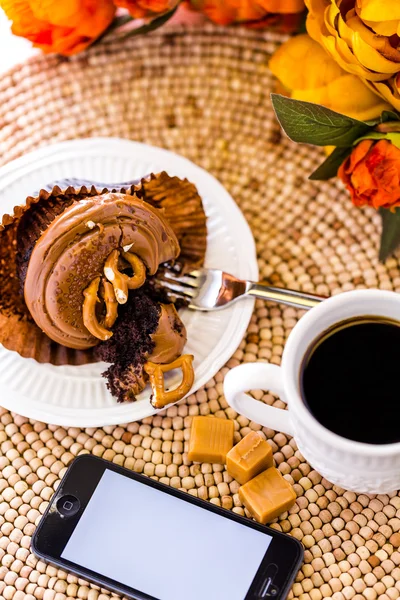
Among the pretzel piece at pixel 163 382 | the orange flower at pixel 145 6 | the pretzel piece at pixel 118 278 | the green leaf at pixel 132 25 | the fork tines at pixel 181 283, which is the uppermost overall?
the orange flower at pixel 145 6

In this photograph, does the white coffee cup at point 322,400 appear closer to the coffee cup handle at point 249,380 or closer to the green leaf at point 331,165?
the coffee cup handle at point 249,380

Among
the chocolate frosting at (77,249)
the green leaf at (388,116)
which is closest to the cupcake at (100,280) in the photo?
the chocolate frosting at (77,249)

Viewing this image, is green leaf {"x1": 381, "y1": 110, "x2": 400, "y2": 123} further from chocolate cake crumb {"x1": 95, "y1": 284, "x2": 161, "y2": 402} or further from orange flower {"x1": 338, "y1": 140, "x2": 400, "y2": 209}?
chocolate cake crumb {"x1": 95, "y1": 284, "x2": 161, "y2": 402}

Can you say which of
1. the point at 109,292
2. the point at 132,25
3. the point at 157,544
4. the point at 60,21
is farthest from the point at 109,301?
the point at 132,25

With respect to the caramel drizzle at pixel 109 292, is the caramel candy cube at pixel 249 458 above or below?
below

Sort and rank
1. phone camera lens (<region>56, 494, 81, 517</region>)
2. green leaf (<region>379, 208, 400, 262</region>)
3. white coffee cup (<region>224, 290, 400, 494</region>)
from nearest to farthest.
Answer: white coffee cup (<region>224, 290, 400, 494</region>) → phone camera lens (<region>56, 494, 81, 517</region>) → green leaf (<region>379, 208, 400, 262</region>)

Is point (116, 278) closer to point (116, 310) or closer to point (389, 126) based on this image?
point (116, 310)

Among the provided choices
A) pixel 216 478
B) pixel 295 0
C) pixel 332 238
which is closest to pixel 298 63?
Result: pixel 295 0

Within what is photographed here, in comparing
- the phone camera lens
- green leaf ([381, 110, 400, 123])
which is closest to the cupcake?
the phone camera lens
